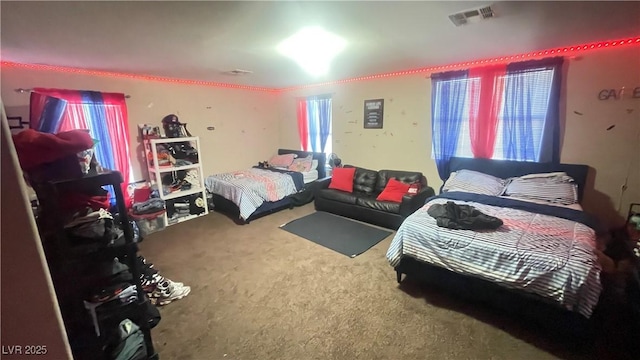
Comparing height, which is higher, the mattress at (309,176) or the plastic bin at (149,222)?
the mattress at (309,176)

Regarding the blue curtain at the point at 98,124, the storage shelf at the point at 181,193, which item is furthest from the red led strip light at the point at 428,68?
the storage shelf at the point at 181,193

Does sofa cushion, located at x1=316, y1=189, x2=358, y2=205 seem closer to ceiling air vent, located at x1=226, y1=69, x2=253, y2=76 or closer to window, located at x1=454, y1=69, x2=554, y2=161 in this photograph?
window, located at x1=454, y1=69, x2=554, y2=161

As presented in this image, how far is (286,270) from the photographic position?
2.75 meters

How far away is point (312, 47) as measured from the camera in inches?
100

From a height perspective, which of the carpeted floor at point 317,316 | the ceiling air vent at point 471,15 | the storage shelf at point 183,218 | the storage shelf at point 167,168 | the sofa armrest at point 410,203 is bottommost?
the carpeted floor at point 317,316

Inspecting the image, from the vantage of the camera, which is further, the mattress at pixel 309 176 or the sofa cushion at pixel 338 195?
the mattress at pixel 309 176

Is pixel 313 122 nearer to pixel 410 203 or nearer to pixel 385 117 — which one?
pixel 385 117

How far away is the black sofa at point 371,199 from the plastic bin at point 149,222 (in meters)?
2.32

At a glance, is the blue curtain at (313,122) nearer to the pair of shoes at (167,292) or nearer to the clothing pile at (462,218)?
the clothing pile at (462,218)

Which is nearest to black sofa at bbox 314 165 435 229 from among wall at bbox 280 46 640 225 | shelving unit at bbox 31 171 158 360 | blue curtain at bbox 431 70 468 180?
blue curtain at bbox 431 70 468 180

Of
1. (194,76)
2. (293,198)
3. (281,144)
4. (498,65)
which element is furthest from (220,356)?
(281,144)

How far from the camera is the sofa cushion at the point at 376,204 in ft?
12.1

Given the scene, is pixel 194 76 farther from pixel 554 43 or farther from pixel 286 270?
pixel 554 43

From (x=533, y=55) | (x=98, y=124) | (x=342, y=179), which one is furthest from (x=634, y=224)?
(x=98, y=124)
